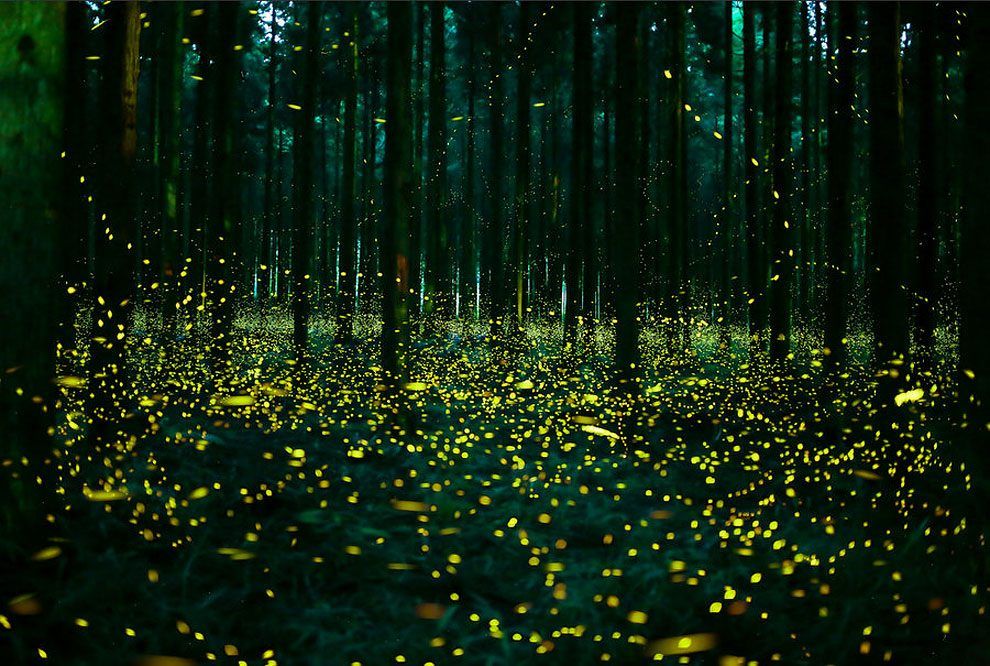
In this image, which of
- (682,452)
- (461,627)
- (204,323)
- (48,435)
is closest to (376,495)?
(461,627)

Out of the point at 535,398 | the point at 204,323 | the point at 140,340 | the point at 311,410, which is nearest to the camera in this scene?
the point at 311,410

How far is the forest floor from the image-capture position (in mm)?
3902

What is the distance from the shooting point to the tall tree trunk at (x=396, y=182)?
8508 millimetres

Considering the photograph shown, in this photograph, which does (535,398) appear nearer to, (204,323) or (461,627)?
(461,627)

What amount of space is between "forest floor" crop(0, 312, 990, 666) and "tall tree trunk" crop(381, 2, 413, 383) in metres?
1.15

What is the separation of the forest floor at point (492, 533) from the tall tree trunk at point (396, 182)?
3.77ft

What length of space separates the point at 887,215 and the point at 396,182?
209 inches

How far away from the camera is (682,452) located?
835 centimetres

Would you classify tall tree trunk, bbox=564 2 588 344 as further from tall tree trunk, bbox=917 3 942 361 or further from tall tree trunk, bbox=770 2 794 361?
tall tree trunk, bbox=917 3 942 361

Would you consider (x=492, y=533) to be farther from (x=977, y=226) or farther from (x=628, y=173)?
(x=628, y=173)

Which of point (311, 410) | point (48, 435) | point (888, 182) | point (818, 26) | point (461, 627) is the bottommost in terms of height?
point (461, 627)

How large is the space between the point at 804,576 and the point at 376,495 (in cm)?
376

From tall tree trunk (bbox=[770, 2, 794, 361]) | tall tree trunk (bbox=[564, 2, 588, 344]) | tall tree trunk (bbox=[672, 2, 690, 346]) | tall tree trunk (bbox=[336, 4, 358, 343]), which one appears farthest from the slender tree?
tall tree trunk (bbox=[336, 4, 358, 343])

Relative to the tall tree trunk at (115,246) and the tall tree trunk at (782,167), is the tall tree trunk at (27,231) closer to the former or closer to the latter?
the tall tree trunk at (115,246)
